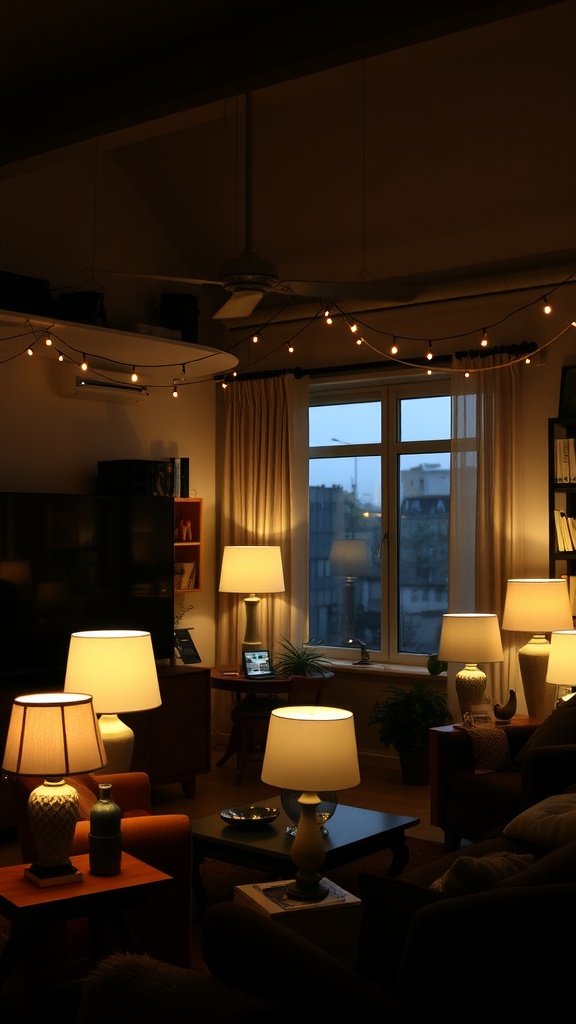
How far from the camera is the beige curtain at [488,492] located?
657 centimetres

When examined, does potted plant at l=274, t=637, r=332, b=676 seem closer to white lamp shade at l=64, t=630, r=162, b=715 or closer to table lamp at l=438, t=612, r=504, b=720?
table lamp at l=438, t=612, r=504, b=720

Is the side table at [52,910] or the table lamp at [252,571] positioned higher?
the table lamp at [252,571]

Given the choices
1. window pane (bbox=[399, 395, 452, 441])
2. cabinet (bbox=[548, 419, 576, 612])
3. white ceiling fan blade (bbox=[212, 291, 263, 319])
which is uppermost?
white ceiling fan blade (bbox=[212, 291, 263, 319])

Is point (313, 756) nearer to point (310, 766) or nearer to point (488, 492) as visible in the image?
point (310, 766)

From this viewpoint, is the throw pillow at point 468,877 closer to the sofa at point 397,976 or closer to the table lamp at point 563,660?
the sofa at point 397,976

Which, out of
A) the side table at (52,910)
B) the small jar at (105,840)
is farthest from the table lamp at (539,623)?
the small jar at (105,840)

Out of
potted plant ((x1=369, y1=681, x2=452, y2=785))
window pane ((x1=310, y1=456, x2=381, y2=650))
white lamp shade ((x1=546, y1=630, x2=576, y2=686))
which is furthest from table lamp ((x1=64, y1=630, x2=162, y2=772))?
window pane ((x1=310, y1=456, x2=381, y2=650))

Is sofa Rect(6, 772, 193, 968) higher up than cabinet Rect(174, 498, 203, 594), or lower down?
lower down

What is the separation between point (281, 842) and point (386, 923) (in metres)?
1.81

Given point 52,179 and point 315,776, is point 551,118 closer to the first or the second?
point 52,179

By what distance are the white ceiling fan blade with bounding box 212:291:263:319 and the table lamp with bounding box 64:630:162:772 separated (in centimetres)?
147

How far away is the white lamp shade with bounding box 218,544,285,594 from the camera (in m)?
7.06

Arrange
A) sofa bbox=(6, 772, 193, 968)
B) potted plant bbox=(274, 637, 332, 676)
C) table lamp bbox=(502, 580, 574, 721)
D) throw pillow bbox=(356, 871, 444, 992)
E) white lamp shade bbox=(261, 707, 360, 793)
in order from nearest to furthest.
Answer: throw pillow bbox=(356, 871, 444, 992)
white lamp shade bbox=(261, 707, 360, 793)
sofa bbox=(6, 772, 193, 968)
table lamp bbox=(502, 580, 574, 721)
potted plant bbox=(274, 637, 332, 676)

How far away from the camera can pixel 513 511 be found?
656 cm
